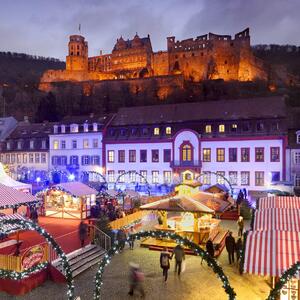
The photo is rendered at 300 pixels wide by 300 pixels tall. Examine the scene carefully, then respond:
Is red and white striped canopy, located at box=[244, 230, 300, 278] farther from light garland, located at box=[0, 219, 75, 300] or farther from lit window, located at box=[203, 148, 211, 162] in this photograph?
lit window, located at box=[203, 148, 211, 162]

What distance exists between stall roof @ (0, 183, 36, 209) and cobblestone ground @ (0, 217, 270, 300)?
5.40m

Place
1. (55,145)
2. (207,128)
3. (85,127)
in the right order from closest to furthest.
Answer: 1. (207,128)
2. (85,127)
3. (55,145)

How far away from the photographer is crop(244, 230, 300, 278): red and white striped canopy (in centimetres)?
1029

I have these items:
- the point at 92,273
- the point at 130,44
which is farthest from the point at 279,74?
the point at 92,273

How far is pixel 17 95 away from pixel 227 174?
71708mm

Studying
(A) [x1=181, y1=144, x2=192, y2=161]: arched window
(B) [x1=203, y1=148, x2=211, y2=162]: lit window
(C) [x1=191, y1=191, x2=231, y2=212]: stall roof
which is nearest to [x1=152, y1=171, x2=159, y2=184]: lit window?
(A) [x1=181, y1=144, x2=192, y2=161]: arched window

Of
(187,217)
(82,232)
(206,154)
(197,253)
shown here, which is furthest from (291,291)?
(206,154)

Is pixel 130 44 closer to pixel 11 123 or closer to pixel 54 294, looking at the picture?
pixel 11 123

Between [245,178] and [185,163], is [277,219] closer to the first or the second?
[245,178]

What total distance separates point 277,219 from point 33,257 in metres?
9.31

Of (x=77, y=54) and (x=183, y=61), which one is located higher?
(x=77, y=54)

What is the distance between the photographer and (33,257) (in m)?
14.1

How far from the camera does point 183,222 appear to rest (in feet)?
67.5

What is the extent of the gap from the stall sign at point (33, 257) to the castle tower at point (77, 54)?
102135 millimetres
